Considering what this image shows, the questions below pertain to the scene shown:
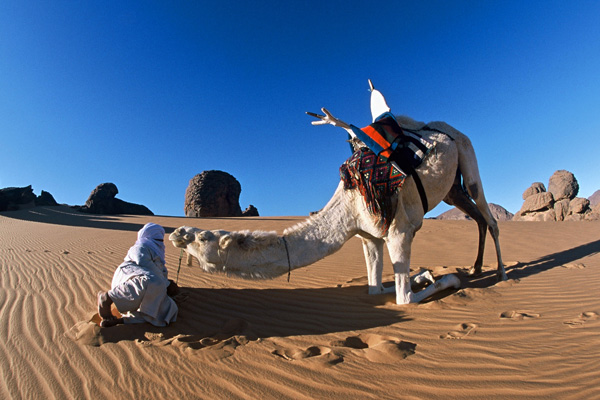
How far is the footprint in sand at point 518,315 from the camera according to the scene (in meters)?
3.34

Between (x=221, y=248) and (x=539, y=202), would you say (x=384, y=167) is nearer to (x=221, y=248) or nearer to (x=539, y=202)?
(x=221, y=248)

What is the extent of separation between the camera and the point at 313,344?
294cm

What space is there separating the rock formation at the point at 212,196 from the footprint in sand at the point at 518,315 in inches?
1402

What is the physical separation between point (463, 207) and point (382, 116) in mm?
2642

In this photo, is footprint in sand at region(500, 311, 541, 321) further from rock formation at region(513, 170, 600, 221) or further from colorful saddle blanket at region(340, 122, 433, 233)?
rock formation at region(513, 170, 600, 221)

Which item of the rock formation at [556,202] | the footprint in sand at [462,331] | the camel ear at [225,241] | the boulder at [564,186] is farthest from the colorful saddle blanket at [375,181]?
the boulder at [564,186]

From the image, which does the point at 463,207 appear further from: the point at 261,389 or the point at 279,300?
the point at 261,389

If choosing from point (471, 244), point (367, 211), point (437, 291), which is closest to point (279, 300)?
point (367, 211)

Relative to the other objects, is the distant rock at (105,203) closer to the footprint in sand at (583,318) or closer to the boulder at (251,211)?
the boulder at (251,211)

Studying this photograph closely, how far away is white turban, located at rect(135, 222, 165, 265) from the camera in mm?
4121

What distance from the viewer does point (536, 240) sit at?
10.4 m

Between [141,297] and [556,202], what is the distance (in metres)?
45.6

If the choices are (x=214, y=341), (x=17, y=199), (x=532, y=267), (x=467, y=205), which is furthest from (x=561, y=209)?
(x=17, y=199)

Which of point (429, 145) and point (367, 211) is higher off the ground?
point (429, 145)
